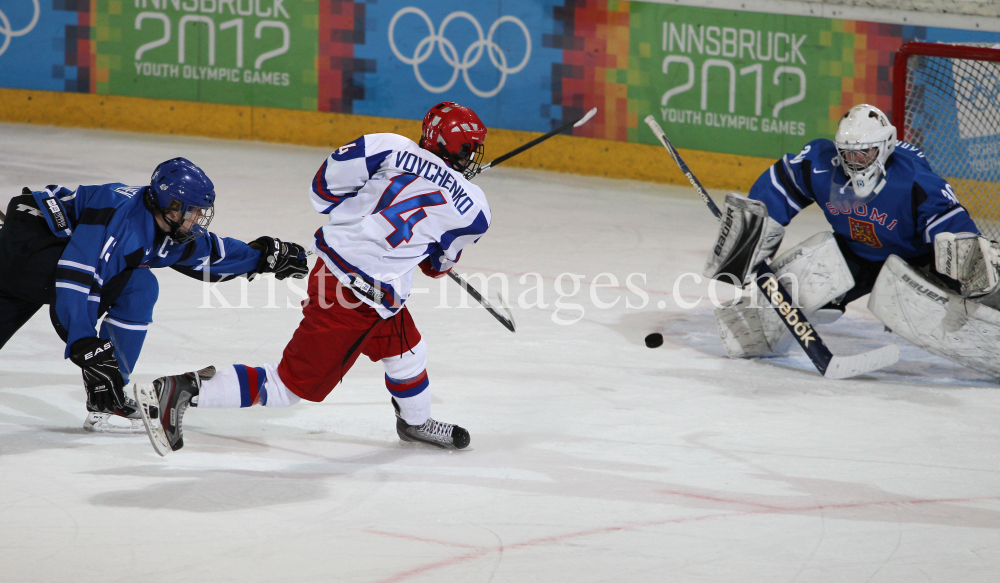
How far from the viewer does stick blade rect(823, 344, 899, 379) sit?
432 cm

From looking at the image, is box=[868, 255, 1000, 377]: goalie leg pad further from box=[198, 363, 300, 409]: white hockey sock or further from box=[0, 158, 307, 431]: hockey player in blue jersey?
Answer: box=[0, 158, 307, 431]: hockey player in blue jersey

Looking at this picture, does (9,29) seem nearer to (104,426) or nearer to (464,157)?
(104,426)

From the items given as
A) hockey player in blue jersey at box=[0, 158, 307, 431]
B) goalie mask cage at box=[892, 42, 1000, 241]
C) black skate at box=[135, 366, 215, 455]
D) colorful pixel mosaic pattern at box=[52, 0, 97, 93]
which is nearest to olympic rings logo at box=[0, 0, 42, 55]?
colorful pixel mosaic pattern at box=[52, 0, 97, 93]

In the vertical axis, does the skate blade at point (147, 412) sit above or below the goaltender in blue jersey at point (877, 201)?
below

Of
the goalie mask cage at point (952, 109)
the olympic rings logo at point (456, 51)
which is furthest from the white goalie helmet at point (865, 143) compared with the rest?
the olympic rings logo at point (456, 51)

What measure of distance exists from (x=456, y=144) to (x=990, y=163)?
3.29m

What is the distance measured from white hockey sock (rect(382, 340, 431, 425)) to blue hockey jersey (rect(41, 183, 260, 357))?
2.28 ft

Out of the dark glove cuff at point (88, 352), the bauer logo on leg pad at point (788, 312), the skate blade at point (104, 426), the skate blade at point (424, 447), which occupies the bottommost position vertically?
the skate blade at point (424, 447)

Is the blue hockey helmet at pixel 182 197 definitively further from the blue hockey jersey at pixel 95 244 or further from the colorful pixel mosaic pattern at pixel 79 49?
the colorful pixel mosaic pattern at pixel 79 49

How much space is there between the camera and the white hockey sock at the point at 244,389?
10.3 ft

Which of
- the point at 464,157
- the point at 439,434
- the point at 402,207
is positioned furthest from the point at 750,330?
the point at 402,207

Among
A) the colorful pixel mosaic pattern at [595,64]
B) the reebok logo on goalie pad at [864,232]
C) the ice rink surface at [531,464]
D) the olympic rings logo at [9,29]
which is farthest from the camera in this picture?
the olympic rings logo at [9,29]

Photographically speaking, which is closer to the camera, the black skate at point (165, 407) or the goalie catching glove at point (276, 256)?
the black skate at point (165, 407)

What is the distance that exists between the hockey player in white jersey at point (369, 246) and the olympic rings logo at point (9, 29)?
6.36 m
